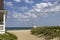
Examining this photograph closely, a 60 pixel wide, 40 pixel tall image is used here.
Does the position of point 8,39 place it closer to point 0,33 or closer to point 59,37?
point 0,33

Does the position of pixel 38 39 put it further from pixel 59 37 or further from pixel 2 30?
pixel 2 30

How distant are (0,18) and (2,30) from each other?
3665 millimetres

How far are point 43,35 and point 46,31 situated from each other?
1.01m

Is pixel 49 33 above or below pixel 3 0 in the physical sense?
below

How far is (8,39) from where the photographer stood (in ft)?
79.6

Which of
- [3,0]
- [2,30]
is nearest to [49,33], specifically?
[2,30]

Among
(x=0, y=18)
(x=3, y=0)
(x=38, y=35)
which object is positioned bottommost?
(x=38, y=35)

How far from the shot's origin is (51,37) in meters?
28.1

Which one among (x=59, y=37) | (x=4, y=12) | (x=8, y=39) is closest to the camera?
(x=8, y=39)

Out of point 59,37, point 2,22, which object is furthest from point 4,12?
point 59,37

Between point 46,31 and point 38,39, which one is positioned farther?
point 46,31

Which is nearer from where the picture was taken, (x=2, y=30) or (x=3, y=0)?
(x=2, y=30)

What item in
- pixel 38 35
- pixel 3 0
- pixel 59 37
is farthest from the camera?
pixel 3 0

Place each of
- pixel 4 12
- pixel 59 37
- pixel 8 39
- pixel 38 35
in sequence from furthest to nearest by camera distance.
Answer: pixel 38 35 < pixel 4 12 < pixel 59 37 < pixel 8 39
